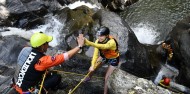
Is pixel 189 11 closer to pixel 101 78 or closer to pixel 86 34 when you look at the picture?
pixel 86 34

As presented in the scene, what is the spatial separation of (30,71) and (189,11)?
12.2 meters

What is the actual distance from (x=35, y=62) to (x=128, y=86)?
8.01 ft

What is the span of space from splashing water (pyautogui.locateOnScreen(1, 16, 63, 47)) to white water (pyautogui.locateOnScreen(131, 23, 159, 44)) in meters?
4.09

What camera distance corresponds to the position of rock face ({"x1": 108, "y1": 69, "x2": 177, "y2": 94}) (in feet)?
23.9

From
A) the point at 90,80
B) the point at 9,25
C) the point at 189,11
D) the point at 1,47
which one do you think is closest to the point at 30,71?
the point at 90,80

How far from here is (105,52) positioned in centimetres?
781

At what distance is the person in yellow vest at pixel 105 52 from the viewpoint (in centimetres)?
738

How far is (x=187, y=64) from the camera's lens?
10.2 meters

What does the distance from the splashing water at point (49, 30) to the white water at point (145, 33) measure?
409 centimetres

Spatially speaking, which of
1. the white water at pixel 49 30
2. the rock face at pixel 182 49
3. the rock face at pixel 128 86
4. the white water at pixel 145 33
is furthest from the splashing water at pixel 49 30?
the rock face at pixel 128 86

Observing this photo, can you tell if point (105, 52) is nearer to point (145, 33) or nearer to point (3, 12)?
point (145, 33)

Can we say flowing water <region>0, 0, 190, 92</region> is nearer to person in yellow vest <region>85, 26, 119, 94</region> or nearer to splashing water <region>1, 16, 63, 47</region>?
splashing water <region>1, 16, 63, 47</region>

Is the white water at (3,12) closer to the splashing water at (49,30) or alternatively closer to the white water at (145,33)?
the splashing water at (49,30)

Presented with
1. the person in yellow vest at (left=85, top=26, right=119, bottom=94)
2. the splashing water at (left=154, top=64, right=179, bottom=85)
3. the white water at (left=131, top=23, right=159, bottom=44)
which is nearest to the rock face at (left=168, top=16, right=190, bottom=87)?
the splashing water at (left=154, top=64, right=179, bottom=85)
